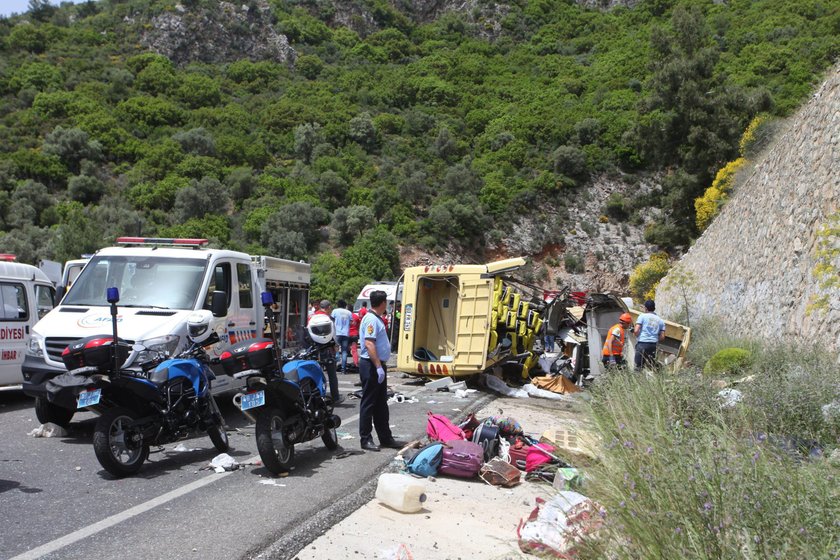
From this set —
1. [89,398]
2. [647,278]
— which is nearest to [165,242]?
[89,398]

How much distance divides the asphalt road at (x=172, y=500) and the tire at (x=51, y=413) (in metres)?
0.22

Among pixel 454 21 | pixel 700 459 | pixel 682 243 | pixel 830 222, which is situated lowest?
pixel 682 243

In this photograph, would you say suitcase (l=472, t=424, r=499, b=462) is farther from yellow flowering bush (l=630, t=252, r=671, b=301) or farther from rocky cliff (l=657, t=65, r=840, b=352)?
yellow flowering bush (l=630, t=252, r=671, b=301)

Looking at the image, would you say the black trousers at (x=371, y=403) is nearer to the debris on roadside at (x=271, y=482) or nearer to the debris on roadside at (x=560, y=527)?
the debris on roadside at (x=271, y=482)

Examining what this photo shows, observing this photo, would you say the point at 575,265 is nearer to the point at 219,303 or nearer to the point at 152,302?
the point at 219,303

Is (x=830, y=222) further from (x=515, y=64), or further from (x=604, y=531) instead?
(x=515, y=64)

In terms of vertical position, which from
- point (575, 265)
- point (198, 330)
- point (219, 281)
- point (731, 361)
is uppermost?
point (219, 281)

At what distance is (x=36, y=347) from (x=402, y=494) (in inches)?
226

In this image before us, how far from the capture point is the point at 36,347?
882 cm

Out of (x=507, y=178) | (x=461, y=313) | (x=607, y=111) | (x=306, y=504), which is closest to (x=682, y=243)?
(x=507, y=178)

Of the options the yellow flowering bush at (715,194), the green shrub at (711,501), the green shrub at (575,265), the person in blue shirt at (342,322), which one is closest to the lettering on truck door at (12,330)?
the person in blue shirt at (342,322)

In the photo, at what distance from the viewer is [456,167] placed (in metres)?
53.3

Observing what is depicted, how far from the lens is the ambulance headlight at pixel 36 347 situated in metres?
8.77

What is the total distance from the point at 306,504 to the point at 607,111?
60.6 m
